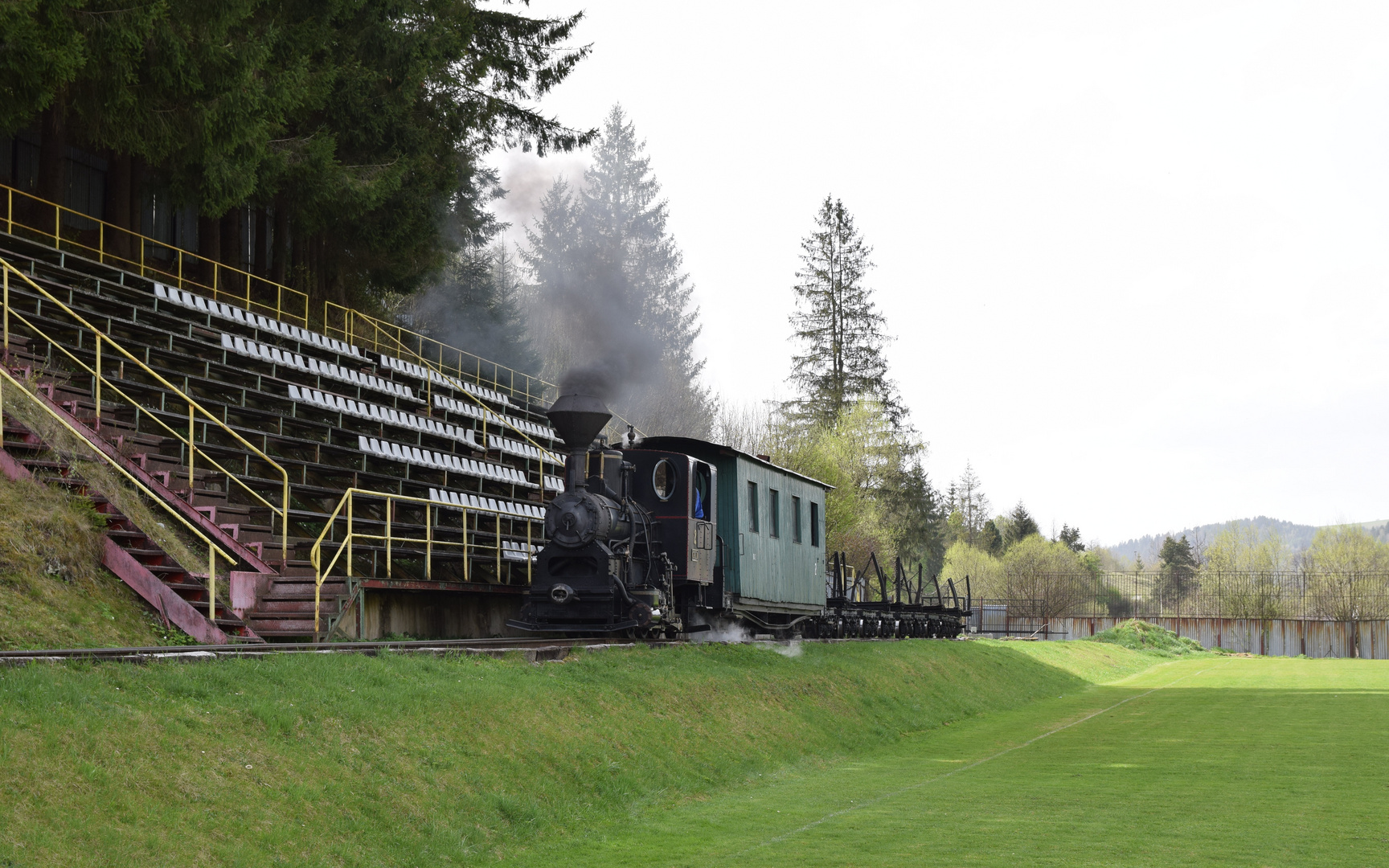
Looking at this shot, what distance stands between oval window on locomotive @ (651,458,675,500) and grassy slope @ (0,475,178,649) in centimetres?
748

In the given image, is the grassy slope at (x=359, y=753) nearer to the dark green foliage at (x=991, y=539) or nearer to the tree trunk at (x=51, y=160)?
the tree trunk at (x=51, y=160)

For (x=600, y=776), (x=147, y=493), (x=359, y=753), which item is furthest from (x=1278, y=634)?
(x=359, y=753)

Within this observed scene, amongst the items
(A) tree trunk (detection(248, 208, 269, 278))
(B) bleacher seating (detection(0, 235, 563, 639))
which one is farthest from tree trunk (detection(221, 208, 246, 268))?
(B) bleacher seating (detection(0, 235, 563, 639))

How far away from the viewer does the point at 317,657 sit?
1088 centimetres

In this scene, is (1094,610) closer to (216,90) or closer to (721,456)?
(721,456)

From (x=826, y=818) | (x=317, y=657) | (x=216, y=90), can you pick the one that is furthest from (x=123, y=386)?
(x=826, y=818)

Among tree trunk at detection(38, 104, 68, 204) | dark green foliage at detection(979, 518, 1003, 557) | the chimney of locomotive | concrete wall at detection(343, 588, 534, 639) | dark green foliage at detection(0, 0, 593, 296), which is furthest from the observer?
dark green foliage at detection(979, 518, 1003, 557)

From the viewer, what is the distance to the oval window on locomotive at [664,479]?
59.9 ft

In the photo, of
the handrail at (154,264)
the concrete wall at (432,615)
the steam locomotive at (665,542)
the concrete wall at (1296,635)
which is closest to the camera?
the steam locomotive at (665,542)

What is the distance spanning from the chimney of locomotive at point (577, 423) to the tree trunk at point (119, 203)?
1271cm

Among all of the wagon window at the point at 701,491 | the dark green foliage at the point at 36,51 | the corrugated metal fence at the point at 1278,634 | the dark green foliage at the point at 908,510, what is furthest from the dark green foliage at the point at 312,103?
the corrugated metal fence at the point at 1278,634

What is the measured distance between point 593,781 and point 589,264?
140ft

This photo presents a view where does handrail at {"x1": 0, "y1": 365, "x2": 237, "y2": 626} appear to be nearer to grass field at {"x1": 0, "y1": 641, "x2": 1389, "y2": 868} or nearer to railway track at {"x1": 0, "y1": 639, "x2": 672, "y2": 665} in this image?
railway track at {"x1": 0, "y1": 639, "x2": 672, "y2": 665}

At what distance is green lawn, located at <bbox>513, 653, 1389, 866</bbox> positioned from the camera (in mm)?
9117
